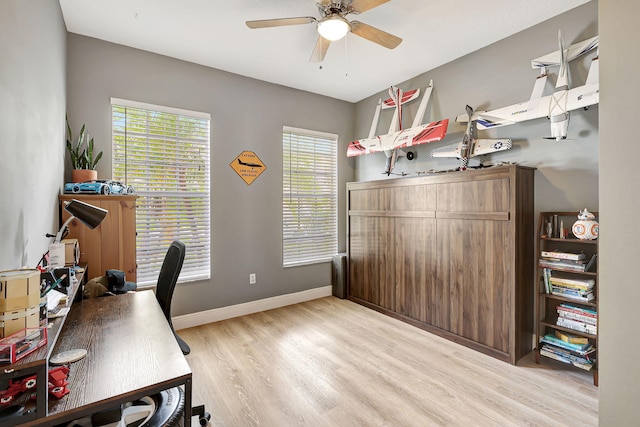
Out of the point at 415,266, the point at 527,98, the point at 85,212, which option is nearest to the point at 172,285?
the point at 85,212

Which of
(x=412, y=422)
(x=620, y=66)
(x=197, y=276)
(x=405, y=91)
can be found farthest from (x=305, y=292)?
(x=620, y=66)

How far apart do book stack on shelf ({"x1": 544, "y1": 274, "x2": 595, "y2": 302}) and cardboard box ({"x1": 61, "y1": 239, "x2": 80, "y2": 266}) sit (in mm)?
3620

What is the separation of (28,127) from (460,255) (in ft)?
10.7

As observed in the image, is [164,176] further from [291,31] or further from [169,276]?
[291,31]

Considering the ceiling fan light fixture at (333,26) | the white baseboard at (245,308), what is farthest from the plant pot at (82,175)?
the ceiling fan light fixture at (333,26)

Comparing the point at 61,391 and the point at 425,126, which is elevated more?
the point at 425,126

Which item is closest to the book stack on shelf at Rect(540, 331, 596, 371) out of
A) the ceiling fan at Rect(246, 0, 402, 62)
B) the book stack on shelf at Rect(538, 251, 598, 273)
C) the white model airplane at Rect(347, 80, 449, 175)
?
the book stack on shelf at Rect(538, 251, 598, 273)

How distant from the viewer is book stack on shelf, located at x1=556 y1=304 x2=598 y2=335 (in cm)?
225

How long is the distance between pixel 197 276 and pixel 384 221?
2301mm

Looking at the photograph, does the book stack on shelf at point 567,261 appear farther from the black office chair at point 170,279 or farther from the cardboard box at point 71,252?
the cardboard box at point 71,252

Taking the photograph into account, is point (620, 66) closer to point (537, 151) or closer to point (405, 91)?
point (537, 151)

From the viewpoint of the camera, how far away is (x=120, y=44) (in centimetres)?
298

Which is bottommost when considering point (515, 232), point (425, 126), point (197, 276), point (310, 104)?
point (197, 276)

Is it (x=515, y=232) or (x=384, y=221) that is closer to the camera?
(x=515, y=232)
